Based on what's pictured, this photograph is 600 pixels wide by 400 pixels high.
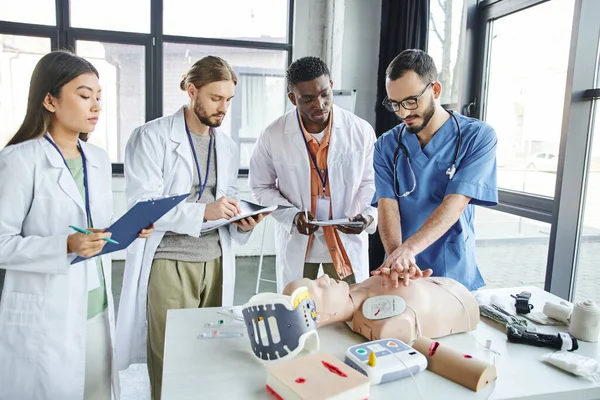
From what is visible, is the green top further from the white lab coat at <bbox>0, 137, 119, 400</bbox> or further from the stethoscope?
the stethoscope

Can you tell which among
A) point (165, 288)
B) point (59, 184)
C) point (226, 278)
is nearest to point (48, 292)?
point (59, 184)

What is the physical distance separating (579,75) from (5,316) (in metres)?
2.73

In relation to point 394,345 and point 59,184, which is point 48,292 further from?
point 394,345

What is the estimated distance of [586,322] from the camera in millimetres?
1355

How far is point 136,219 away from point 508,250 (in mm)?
3170

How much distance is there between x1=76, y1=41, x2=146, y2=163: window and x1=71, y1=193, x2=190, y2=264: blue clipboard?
368 centimetres

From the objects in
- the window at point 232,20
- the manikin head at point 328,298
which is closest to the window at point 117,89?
the window at point 232,20

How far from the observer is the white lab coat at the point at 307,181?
222cm

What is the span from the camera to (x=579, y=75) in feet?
7.55

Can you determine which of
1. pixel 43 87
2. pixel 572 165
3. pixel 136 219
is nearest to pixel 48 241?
pixel 136 219

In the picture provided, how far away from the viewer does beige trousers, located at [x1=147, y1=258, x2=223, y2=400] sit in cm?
191

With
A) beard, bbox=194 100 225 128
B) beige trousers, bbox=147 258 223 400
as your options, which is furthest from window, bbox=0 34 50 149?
beige trousers, bbox=147 258 223 400

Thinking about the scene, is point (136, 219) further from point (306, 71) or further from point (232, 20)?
point (232, 20)

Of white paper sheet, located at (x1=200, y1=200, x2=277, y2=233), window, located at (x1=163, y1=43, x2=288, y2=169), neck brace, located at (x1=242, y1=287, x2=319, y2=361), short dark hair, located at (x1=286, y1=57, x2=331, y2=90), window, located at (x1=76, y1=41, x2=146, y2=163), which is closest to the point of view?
neck brace, located at (x1=242, y1=287, x2=319, y2=361)
